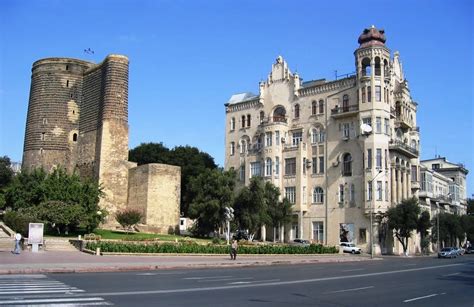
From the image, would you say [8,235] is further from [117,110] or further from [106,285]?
[106,285]

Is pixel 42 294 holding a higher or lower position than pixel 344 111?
lower

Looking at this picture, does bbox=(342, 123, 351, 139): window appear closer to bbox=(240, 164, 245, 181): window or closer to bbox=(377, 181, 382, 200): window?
bbox=(377, 181, 382, 200): window

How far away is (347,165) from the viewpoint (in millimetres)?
62875

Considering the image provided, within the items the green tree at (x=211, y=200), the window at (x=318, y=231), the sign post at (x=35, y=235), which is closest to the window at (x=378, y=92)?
the window at (x=318, y=231)

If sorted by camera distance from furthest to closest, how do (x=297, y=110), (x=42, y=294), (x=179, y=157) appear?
(x=179, y=157) → (x=297, y=110) → (x=42, y=294)

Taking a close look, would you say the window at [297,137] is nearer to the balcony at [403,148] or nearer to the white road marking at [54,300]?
the balcony at [403,148]

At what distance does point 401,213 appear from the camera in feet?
186

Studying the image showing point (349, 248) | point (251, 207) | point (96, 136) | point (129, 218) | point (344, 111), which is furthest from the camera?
point (344, 111)

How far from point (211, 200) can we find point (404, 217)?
20.5 m

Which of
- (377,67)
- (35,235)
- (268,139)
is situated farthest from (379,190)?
(35,235)

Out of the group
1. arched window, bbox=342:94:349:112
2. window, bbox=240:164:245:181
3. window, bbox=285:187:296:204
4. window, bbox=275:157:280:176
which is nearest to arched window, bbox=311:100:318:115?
arched window, bbox=342:94:349:112

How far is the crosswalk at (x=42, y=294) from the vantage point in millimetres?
11672

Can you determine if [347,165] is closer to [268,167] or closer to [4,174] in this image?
[268,167]

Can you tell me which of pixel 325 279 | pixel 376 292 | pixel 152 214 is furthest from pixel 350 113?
pixel 376 292
